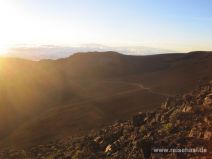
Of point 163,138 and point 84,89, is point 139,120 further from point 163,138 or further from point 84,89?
point 84,89

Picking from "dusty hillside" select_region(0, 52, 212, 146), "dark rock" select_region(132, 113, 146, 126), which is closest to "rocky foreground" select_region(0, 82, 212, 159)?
"dark rock" select_region(132, 113, 146, 126)

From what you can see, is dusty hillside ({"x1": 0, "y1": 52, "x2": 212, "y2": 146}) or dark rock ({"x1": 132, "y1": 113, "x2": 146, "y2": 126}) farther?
dusty hillside ({"x1": 0, "y1": 52, "x2": 212, "y2": 146})

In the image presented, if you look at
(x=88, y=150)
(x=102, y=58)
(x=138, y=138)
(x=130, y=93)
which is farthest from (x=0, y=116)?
(x=102, y=58)

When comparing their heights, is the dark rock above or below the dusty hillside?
above

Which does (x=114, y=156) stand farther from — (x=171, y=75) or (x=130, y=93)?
(x=171, y=75)

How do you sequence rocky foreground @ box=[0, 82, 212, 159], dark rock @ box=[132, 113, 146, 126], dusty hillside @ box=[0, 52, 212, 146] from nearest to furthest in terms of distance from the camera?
rocky foreground @ box=[0, 82, 212, 159]
dark rock @ box=[132, 113, 146, 126]
dusty hillside @ box=[0, 52, 212, 146]

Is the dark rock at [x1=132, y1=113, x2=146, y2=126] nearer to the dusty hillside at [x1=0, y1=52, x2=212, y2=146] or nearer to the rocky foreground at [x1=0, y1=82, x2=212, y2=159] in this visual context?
the rocky foreground at [x1=0, y1=82, x2=212, y2=159]

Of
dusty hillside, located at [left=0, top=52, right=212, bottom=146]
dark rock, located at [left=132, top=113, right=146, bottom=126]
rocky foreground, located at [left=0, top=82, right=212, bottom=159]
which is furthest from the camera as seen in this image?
dusty hillside, located at [left=0, top=52, right=212, bottom=146]
